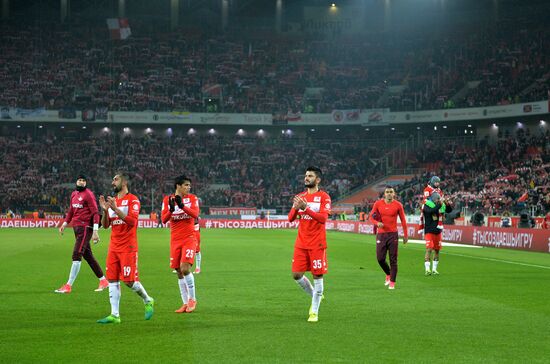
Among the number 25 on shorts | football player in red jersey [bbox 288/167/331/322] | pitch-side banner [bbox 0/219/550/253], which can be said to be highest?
football player in red jersey [bbox 288/167/331/322]

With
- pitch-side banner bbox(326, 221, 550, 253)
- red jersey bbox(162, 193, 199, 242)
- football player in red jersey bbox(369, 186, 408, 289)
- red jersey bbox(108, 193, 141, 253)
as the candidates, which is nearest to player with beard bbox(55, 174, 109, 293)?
red jersey bbox(162, 193, 199, 242)

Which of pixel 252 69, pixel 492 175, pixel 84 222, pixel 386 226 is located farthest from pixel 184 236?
pixel 252 69

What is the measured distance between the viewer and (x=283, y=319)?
12.2m

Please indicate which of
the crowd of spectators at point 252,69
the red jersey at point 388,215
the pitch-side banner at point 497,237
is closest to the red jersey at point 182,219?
the red jersey at point 388,215

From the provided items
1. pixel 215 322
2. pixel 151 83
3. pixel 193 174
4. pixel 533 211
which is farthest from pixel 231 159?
pixel 215 322

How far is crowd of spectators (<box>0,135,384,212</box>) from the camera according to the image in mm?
69438

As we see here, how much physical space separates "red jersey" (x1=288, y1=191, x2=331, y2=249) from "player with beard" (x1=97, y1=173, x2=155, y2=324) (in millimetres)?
2530

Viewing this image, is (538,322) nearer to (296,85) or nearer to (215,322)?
(215,322)

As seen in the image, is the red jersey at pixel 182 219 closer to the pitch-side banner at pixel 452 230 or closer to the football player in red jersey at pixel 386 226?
the football player in red jersey at pixel 386 226

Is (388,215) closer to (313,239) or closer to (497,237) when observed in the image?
(313,239)

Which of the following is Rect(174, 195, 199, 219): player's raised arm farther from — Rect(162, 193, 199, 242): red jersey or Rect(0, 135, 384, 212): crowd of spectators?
Rect(0, 135, 384, 212): crowd of spectators

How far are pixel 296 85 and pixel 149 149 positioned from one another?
60.1ft

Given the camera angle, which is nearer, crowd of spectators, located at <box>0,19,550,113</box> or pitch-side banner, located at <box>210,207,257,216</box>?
pitch-side banner, located at <box>210,207,257,216</box>

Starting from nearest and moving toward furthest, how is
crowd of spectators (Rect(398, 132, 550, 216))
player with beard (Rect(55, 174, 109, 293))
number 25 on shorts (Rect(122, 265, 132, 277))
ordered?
number 25 on shorts (Rect(122, 265, 132, 277)) < player with beard (Rect(55, 174, 109, 293)) < crowd of spectators (Rect(398, 132, 550, 216))
